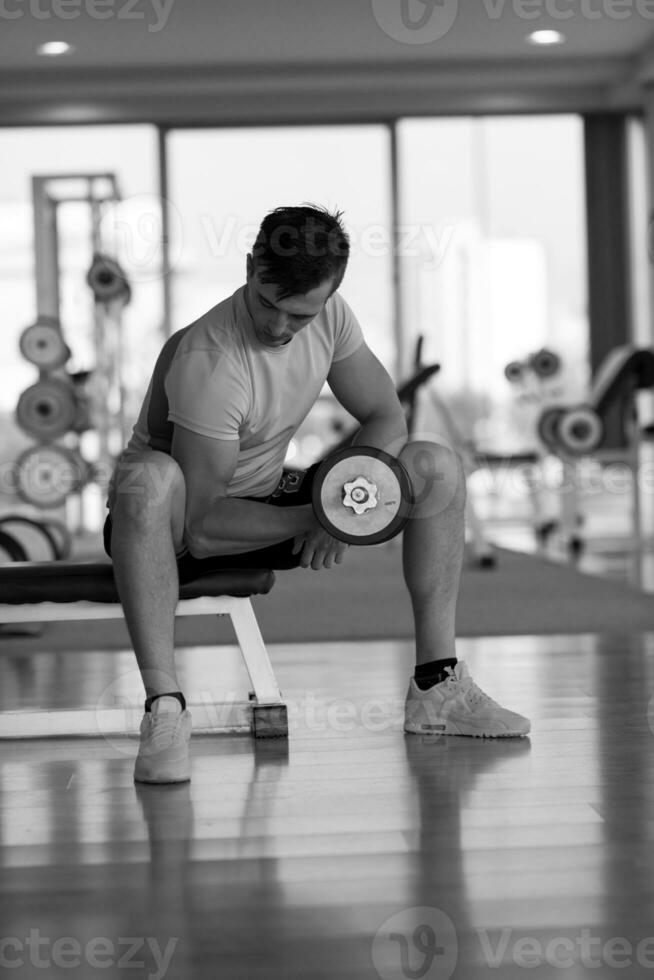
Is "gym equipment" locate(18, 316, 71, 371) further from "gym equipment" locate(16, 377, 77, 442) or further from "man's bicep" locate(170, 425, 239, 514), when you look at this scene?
"man's bicep" locate(170, 425, 239, 514)

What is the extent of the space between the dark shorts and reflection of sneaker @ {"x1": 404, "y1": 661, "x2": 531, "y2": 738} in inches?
10.6

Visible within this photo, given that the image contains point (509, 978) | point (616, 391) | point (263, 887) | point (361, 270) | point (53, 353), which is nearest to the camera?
point (509, 978)

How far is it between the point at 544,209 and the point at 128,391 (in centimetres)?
296

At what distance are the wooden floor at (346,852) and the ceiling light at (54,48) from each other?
5.07 m

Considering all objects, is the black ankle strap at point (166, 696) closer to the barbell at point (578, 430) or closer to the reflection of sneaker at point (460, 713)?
the reflection of sneaker at point (460, 713)

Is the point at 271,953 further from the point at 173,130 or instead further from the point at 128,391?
the point at 173,130

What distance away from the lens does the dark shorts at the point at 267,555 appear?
5.58 ft

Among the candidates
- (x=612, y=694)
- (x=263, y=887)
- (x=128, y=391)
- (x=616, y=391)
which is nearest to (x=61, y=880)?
(x=263, y=887)

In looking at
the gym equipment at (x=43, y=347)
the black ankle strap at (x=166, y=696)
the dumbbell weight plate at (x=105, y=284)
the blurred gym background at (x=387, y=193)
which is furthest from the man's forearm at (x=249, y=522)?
the blurred gym background at (x=387, y=193)

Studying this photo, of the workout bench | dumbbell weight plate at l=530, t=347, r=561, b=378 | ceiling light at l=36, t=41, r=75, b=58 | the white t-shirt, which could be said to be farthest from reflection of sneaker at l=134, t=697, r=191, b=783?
ceiling light at l=36, t=41, r=75, b=58

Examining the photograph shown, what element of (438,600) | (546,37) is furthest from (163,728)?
(546,37)

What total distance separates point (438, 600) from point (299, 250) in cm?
54

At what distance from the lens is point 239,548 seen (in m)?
1.68

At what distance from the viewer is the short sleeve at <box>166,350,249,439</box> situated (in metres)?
1.55
